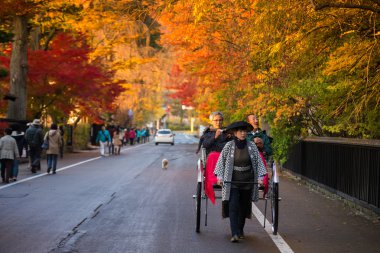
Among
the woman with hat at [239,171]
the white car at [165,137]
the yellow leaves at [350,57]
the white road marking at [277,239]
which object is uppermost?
the yellow leaves at [350,57]

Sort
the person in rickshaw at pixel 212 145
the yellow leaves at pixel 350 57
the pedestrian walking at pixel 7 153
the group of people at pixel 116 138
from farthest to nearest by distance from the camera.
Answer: the group of people at pixel 116 138 < the pedestrian walking at pixel 7 153 < the yellow leaves at pixel 350 57 < the person in rickshaw at pixel 212 145

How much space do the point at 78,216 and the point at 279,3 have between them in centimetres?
512

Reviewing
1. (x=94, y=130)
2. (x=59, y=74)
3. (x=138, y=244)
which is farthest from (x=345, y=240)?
(x=94, y=130)

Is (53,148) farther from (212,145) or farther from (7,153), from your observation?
(212,145)

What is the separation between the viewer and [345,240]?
9.48 m

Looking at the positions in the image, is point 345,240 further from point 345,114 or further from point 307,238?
point 345,114

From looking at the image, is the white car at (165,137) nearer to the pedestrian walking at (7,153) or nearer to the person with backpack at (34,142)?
the person with backpack at (34,142)

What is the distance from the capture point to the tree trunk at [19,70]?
103 feet

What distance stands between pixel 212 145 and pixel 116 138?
28.7 m

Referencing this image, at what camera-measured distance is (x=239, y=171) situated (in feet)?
30.5

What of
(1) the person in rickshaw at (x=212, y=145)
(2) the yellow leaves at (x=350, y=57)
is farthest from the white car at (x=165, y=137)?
(1) the person in rickshaw at (x=212, y=145)

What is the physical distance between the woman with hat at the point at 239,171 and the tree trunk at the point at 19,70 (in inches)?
942

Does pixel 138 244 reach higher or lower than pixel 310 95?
lower

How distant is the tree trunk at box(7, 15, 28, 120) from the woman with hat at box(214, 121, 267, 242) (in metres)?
23.9
